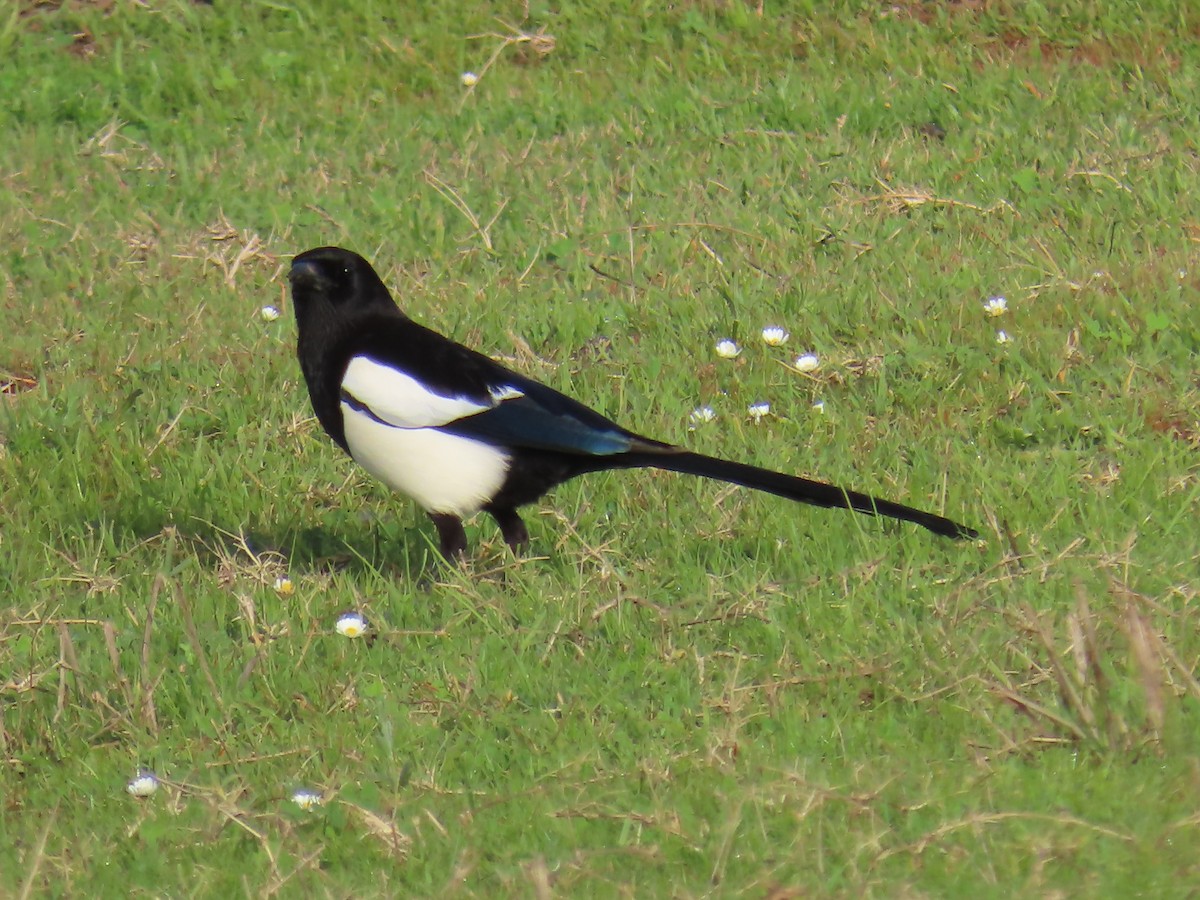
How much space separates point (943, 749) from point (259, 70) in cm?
539

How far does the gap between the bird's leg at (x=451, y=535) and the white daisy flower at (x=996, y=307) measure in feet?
5.87

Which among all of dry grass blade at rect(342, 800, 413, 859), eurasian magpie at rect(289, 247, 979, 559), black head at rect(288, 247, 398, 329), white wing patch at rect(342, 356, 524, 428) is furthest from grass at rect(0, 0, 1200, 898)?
black head at rect(288, 247, 398, 329)

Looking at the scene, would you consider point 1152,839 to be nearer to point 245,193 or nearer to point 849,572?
point 849,572

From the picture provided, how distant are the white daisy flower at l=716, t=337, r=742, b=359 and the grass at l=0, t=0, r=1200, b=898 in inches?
3.8

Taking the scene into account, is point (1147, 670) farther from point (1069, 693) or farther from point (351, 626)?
point (351, 626)

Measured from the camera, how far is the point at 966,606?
3.60 m

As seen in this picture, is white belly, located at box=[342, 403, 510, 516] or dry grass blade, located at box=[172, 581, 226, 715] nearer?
dry grass blade, located at box=[172, 581, 226, 715]

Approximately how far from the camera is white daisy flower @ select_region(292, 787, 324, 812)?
10.2 ft

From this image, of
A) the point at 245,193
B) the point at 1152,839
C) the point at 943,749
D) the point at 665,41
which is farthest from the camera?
the point at 665,41

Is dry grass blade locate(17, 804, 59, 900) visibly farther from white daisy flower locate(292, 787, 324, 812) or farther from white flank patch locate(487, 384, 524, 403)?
white flank patch locate(487, 384, 524, 403)

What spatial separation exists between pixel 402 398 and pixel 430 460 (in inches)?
6.3

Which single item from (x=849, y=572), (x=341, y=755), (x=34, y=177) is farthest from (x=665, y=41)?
(x=341, y=755)

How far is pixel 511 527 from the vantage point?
14.5 feet

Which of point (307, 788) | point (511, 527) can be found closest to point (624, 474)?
point (511, 527)
